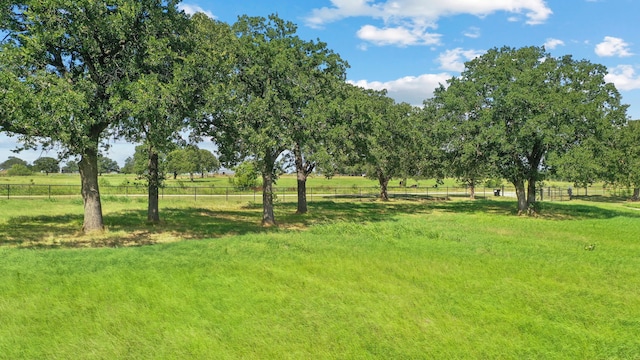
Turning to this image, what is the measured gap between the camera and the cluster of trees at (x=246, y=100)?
619 inches

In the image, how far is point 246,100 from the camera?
23.3 metres

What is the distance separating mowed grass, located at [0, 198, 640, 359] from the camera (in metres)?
6.61

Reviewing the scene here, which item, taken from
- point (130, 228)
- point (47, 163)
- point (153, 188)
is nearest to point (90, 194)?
point (130, 228)

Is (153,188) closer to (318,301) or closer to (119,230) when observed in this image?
(119,230)

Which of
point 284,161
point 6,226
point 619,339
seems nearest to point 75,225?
point 6,226

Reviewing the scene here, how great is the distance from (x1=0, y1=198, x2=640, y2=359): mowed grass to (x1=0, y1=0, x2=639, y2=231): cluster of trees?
5658mm

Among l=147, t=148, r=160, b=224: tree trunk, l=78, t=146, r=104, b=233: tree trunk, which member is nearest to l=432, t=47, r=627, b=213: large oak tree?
l=147, t=148, r=160, b=224: tree trunk

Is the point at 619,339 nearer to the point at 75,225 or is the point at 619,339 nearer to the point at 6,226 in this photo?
the point at 75,225

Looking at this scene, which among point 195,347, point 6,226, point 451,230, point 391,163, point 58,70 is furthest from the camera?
point 391,163

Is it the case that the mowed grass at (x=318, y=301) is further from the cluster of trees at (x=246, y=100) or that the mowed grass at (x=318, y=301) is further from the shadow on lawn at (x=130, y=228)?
the cluster of trees at (x=246, y=100)

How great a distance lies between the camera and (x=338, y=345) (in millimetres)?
6672

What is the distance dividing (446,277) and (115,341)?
814 centimetres

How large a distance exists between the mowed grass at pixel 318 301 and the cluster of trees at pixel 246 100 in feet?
18.6

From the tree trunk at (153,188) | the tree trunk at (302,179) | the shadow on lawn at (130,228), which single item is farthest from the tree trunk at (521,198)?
the tree trunk at (153,188)
